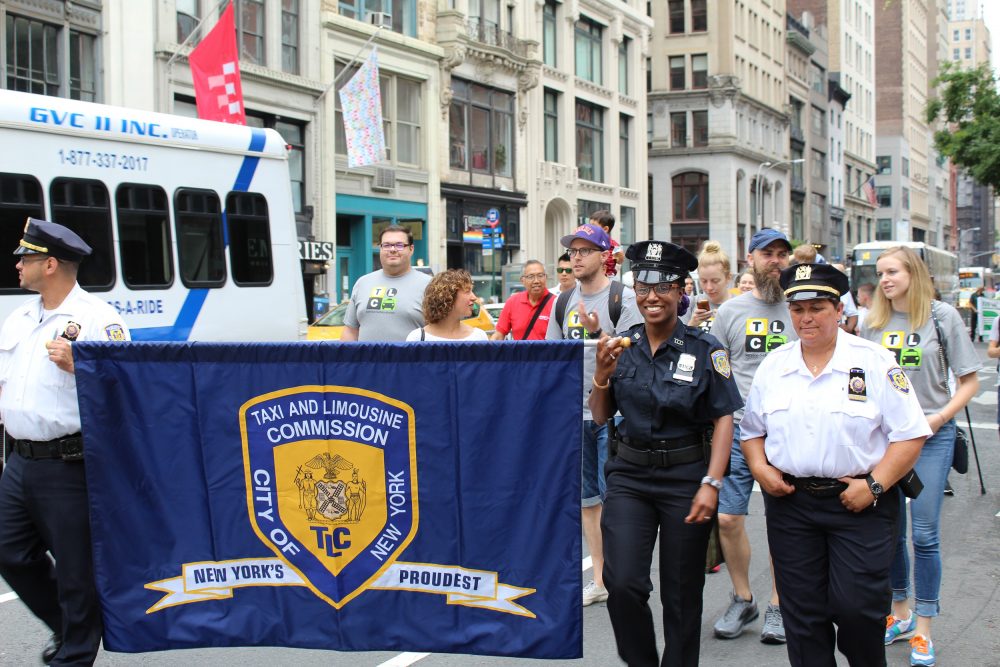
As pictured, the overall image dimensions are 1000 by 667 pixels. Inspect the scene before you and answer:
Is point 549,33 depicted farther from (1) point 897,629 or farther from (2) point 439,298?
(1) point 897,629

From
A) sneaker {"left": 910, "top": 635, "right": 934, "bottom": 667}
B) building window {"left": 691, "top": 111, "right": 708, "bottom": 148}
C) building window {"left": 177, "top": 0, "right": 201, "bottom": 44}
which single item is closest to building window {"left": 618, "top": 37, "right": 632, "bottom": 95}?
building window {"left": 691, "top": 111, "right": 708, "bottom": 148}

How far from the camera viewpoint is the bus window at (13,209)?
1090 centimetres

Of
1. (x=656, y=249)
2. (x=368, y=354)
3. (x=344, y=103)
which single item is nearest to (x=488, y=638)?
(x=368, y=354)

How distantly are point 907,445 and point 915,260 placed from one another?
171 cm

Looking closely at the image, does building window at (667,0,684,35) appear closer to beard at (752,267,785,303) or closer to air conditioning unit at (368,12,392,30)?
air conditioning unit at (368,12,392,30)

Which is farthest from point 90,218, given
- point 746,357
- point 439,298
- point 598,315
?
point 746,357

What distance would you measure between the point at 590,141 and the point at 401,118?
14119 millimetres

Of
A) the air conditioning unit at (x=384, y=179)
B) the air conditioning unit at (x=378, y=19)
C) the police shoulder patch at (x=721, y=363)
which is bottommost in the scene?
the police shoulder patch at (x=721, y=363)

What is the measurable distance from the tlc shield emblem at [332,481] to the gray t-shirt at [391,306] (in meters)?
2.81

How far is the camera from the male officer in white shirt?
15.5ft

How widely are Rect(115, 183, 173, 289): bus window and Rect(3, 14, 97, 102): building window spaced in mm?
10392

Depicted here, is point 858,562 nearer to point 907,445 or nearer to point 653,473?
point 907,445

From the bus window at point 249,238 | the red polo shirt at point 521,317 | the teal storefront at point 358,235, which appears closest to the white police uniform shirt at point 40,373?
the red polo shirt at point 521,317

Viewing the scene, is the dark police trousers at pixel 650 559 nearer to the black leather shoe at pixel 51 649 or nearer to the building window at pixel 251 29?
the black leather shoe at pixel 51 649
